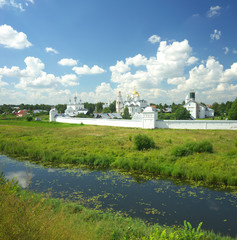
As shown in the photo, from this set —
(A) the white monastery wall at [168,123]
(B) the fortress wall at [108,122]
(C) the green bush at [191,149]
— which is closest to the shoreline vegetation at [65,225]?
(C) the green bush at [191,149]

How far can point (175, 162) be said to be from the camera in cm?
1280

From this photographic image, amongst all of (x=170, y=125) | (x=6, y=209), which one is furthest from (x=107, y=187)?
(x=170, y=125)

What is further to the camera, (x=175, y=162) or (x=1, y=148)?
(x=1, y=148)

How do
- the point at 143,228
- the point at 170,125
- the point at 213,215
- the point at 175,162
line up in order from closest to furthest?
the point at 143,228, the point at 213,215, the point at 175,162, the point at 170,125

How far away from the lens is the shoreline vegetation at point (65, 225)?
3.11 meters

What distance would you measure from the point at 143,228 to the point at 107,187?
4.06m

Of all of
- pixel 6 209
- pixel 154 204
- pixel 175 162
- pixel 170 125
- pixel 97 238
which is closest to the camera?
pixel 6 209

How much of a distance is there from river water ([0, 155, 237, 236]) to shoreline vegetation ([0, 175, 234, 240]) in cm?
73

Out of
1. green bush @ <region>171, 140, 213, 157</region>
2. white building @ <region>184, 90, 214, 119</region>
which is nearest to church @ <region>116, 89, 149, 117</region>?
white building @ <region>184, 90, 214, 119</region>

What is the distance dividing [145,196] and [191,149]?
775 cm

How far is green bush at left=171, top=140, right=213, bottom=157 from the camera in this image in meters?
14.0

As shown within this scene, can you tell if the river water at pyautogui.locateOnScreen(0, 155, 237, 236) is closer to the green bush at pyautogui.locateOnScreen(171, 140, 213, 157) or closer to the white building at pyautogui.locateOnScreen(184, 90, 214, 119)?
the green bush at pyautogui.locateOnScreen(171, 140, 213, 157)

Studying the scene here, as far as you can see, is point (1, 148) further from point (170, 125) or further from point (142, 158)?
point (170, 125)

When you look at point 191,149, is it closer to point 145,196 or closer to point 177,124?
point 145,196
